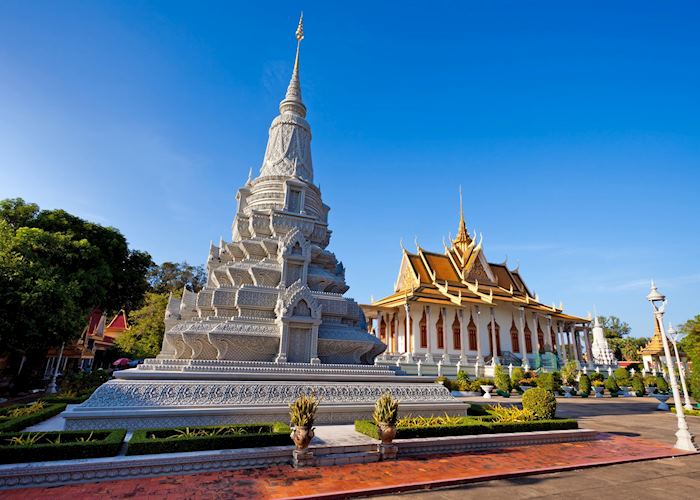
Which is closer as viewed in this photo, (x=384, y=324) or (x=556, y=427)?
(x=556, y=427)

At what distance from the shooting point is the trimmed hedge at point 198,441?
6716 millimetres

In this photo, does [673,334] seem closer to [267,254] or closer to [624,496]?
[624,496]

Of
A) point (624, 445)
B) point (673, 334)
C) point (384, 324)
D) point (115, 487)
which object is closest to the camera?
point (115, 487)

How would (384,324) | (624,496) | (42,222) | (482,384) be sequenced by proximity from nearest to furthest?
(624,496), (42,222), (482,384), (384,324)

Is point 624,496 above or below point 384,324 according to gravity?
below

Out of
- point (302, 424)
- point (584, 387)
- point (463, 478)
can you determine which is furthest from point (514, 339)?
point (302, 424)

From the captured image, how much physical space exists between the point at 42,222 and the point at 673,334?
32.5 m

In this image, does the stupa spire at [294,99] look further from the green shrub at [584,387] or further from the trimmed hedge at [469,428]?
the green shrub at [584,387]

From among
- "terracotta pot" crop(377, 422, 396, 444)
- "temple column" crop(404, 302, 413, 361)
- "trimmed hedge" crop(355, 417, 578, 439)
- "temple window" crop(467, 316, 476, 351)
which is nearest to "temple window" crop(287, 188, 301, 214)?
"trimmed hedge" crop(355, 417, 578, 439)

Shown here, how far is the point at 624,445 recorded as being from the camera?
10180mm

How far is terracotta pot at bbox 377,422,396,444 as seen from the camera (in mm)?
7820

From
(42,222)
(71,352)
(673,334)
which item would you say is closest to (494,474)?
(673,334)

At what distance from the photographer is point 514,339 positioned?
124 feet

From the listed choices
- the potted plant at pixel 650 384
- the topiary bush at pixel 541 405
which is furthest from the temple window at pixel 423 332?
the topiary bush at pixel 541 405
